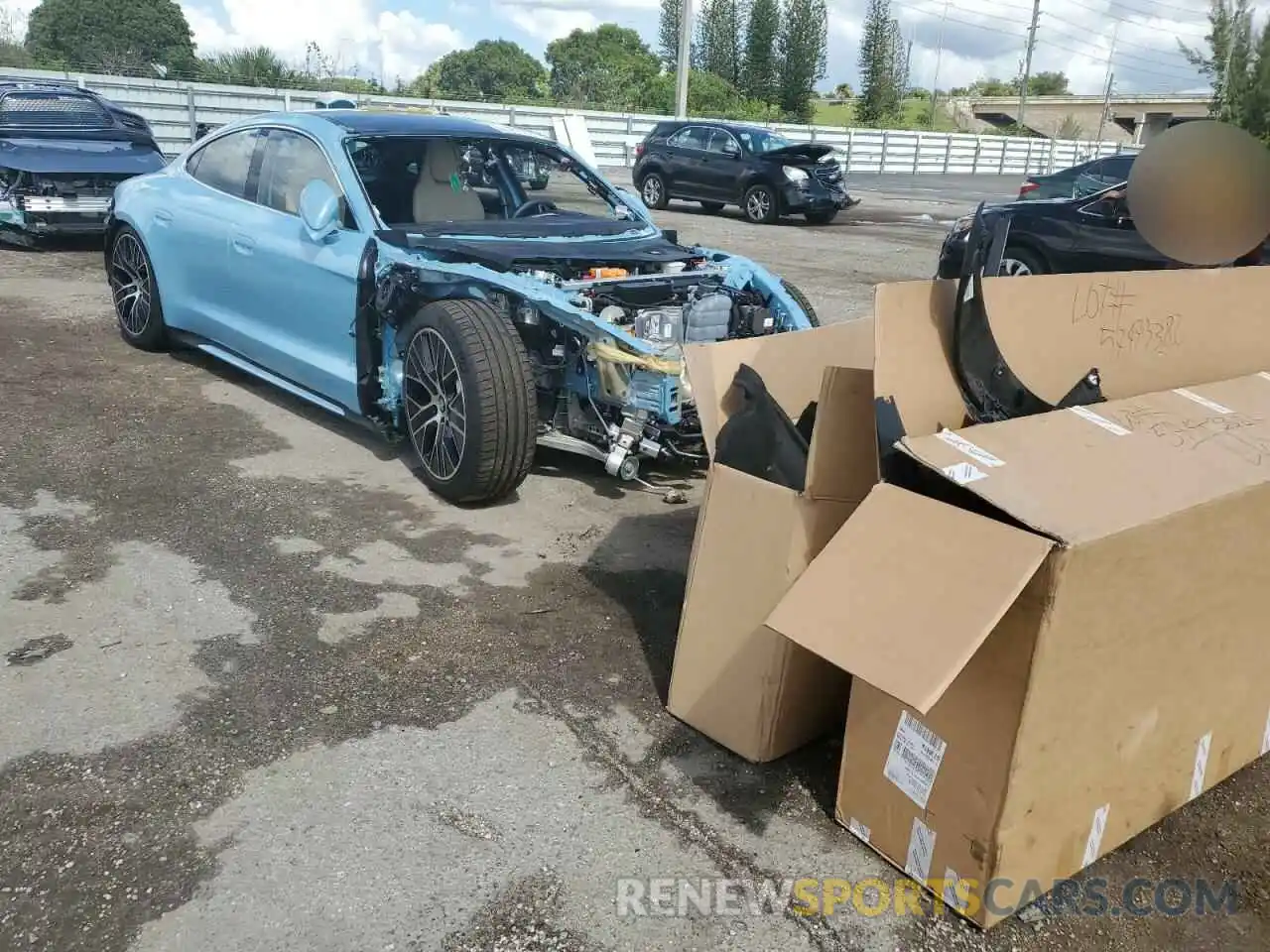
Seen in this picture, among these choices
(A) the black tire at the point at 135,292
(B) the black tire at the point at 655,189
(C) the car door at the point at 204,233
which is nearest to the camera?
(C) the car door at the point at 204,233

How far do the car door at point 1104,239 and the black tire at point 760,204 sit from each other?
7523 mm

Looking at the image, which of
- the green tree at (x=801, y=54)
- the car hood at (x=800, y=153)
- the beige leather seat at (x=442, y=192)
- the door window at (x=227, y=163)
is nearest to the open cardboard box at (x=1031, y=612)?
the beige leather seat at (x=442, y=192)

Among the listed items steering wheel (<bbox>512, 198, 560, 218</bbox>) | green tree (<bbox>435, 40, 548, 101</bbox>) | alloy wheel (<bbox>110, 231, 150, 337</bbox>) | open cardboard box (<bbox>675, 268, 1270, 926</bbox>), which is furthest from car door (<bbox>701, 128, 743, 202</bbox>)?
green tree (<bbox>435, 40, 548, 101</bbox>)

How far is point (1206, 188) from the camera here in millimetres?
2877

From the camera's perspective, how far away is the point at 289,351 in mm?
5262

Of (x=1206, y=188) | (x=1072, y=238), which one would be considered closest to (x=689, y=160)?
(x=1072, y=238)

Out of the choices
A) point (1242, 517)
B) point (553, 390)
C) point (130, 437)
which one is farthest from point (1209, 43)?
point (130, 437)

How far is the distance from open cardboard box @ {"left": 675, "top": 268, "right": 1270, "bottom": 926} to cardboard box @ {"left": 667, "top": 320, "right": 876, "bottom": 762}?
0.13 feet

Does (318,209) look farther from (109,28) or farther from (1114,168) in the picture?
(109,28)

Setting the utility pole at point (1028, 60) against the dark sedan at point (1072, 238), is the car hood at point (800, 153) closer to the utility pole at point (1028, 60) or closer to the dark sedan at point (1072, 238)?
the dark sedan at point (1072, 238)

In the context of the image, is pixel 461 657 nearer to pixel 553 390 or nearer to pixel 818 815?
pixel 818 815

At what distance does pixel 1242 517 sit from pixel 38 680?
3228 millimetres

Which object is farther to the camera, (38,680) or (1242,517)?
(38,680)

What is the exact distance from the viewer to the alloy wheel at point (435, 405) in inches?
171
